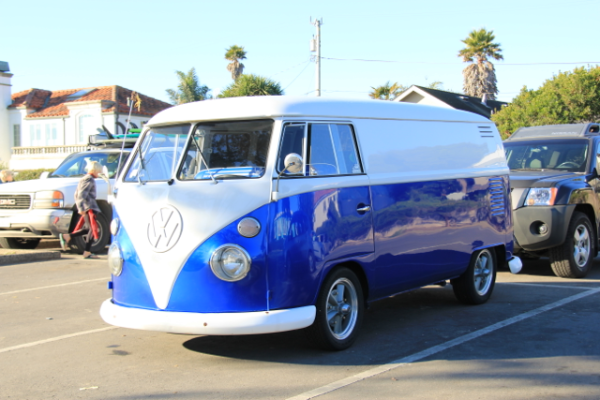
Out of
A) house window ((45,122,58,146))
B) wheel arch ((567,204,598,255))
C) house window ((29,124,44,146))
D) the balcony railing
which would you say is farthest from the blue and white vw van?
house window ((29,124,44,146))

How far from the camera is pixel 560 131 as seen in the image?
11633 millimetres

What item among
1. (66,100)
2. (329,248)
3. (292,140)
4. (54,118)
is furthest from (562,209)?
(66,100)

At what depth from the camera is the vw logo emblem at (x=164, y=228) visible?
5309mm

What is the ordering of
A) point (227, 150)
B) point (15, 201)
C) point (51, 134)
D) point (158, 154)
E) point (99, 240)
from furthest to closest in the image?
point (51, 134) < point (99, 240) < point (15, 201) < point (158, 154) < point (227, 150)

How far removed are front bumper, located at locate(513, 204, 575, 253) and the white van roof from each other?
3556 millimetres

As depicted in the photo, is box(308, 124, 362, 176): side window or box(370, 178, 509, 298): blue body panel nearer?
box(308, 124, 362, 176): side window

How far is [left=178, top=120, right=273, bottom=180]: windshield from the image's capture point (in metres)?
5.52

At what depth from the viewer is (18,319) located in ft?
24.1

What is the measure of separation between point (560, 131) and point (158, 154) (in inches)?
321

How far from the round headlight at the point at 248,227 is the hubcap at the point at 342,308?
91 cm

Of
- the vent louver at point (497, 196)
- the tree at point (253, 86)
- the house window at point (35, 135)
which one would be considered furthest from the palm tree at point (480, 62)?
the vent louver at point (497, 196)

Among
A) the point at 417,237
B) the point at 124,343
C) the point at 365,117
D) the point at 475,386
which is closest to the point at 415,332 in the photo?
the point at 417,237

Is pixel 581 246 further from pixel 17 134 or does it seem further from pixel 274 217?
pixel 17 134

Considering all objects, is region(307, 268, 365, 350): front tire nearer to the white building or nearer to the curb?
the curb
